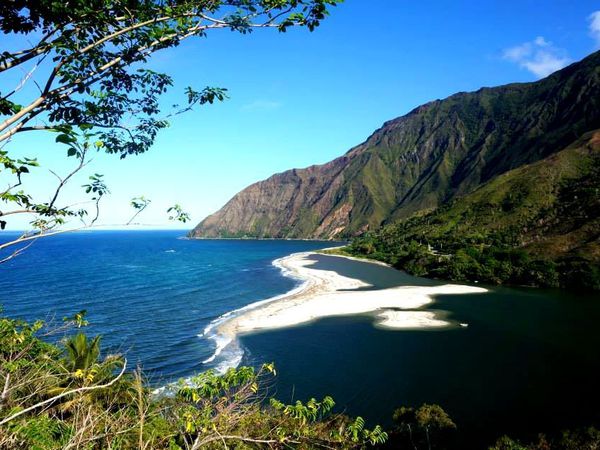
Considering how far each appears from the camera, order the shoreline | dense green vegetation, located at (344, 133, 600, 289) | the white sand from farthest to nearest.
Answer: dense green vegetation, located at (344, 133, 600, 289) < the white sand < the shoreline

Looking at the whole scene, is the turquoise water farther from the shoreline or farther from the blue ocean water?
the blue ocean water

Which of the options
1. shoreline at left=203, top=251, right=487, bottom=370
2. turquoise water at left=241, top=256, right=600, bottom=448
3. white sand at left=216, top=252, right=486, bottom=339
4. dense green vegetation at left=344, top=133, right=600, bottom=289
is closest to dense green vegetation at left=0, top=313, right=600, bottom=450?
turquoise water at left=241, top=256, right=600, bottom=448

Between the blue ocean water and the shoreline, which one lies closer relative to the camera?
the blue ocean water

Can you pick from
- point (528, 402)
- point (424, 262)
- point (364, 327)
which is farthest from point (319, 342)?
point (424, 262)

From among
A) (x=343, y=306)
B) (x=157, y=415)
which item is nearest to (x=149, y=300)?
(x=343, y=306)

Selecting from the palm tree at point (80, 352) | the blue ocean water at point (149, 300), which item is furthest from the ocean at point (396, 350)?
the palm tree at point (80, 352)

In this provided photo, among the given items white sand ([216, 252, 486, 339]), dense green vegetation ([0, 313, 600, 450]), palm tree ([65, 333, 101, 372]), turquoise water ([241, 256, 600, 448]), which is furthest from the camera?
white sand ([216, 252, 486, 339])

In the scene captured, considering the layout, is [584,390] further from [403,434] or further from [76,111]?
[76,111]
